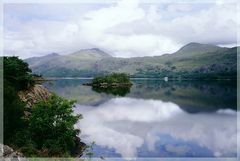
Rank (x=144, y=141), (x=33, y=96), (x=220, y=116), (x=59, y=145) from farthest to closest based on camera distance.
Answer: (x=220, y=116)
(x=33, y=96)
(x=144, y=141)
(x=59, y=145)

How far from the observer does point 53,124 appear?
1948 centimetres

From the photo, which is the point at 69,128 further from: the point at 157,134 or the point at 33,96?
the point at 33,96

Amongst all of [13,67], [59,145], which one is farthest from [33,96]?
[59,145]

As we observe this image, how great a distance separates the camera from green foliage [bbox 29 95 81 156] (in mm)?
18891


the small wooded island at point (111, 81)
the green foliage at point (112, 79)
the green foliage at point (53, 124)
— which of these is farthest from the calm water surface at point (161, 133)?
the green foliage at point (112, 79)

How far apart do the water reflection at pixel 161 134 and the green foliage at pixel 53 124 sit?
2.63 m

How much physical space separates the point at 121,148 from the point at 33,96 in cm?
1184

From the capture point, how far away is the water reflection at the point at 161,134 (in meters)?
22.6

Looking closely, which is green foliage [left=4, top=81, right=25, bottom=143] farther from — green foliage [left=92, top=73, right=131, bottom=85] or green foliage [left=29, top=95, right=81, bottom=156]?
green foliage [left=92, top=73, right=131, bottom=85]

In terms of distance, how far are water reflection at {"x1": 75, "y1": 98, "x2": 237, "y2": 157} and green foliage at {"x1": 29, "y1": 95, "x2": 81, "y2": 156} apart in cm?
263

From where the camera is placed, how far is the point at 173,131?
30156 millimetres

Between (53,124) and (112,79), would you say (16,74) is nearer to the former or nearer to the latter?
(53,124)

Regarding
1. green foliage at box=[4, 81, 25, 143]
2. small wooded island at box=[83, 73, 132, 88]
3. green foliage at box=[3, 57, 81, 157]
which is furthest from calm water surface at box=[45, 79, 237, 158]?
small wooded island at box=[83, 73, 132, 88]

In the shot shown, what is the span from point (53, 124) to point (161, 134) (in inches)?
447
